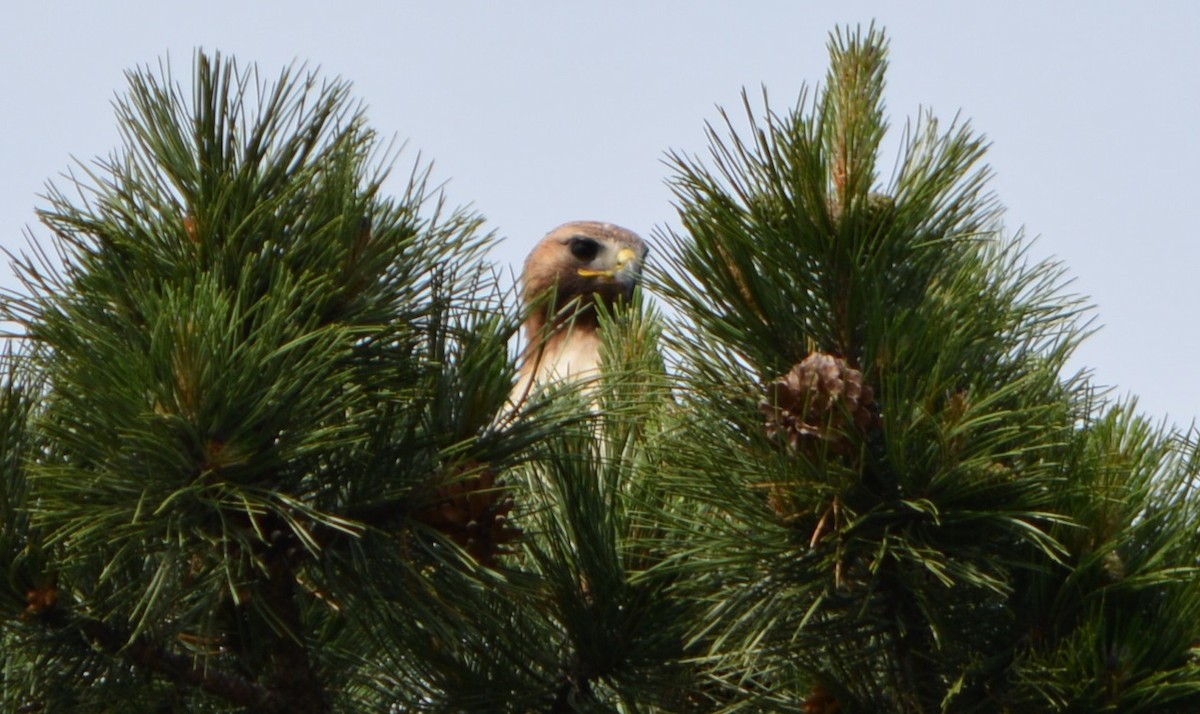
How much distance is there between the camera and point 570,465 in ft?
6.54

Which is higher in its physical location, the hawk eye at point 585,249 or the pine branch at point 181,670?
the hawk eye at point 585,249

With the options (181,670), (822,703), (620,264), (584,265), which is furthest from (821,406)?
(584,265)

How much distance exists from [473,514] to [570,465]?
8.5 inches

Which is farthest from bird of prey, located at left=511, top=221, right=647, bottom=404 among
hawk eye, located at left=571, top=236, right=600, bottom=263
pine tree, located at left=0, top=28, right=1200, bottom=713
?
pine tree, located at left=0, top=28, right=1200, bottom=713

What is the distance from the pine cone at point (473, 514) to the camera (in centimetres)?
179

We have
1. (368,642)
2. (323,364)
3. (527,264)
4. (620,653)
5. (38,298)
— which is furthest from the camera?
(527,264)

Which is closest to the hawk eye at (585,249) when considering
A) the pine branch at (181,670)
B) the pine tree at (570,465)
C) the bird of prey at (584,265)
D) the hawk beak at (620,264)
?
the bird of prey at (584,265)

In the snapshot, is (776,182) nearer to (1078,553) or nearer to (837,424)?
(837,424)

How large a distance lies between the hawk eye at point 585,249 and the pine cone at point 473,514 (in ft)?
18.0

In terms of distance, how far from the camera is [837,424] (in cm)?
171

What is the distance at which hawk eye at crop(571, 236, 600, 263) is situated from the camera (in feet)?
24.0

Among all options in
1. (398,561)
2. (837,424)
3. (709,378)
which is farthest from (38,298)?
(837,424)

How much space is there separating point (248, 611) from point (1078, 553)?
0.94 meters

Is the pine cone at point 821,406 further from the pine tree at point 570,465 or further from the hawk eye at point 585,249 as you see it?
the hawk eye at point 585,249
